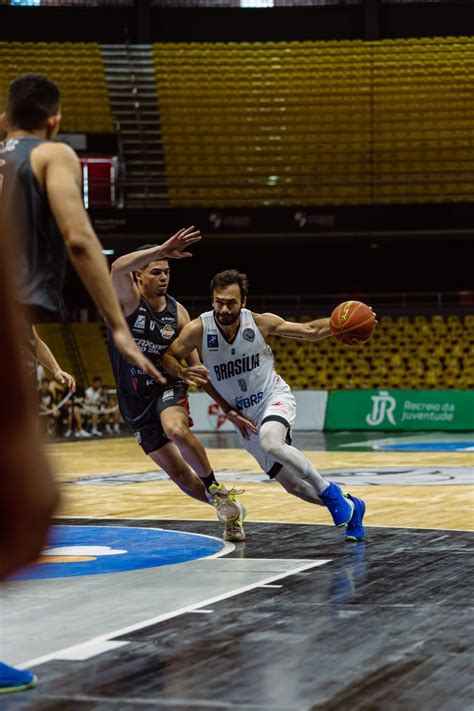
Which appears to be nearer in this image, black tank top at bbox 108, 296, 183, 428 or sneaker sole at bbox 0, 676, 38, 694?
sneaker sole at bbox 0, 676, 38, 694

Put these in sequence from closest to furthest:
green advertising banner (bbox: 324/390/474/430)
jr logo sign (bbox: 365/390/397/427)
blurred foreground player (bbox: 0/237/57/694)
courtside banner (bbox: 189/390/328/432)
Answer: blurred foreground player (bbox: 0/237/57/694)
green advertising banner (bbox: 324/390/474/430)
jr logo sign (bbox: 365/390/397/427)
courtside banner (bbox: 189/390/328/432)

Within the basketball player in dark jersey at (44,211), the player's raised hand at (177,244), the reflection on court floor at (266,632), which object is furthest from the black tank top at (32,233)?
the player's raised hand at (177,244)

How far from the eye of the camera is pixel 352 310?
7.11 metres

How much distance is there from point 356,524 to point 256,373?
1211mm

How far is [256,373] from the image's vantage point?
7672mm

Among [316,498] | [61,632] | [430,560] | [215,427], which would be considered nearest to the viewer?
[61,632]

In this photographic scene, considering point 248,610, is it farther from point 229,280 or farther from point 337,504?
point 229,280

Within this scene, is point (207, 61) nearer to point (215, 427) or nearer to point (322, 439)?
point (215, 427)

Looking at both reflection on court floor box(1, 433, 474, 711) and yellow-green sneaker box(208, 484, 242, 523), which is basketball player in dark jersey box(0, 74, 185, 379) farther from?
yellow-green sneaker box(208, 484, 242, 523)

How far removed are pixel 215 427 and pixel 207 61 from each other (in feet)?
32.1

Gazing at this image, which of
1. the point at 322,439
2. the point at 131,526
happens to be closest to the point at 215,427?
the point at 322,439

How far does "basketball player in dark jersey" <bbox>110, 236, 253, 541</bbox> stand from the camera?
25.1 feet

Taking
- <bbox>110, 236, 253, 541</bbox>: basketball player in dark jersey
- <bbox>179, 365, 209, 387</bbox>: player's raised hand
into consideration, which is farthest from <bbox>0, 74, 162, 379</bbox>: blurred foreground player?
<bbox>110, 236, 253, 541</bbox>: basketball player in dark jersey

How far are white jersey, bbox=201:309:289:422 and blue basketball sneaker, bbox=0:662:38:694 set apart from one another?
3913mm
